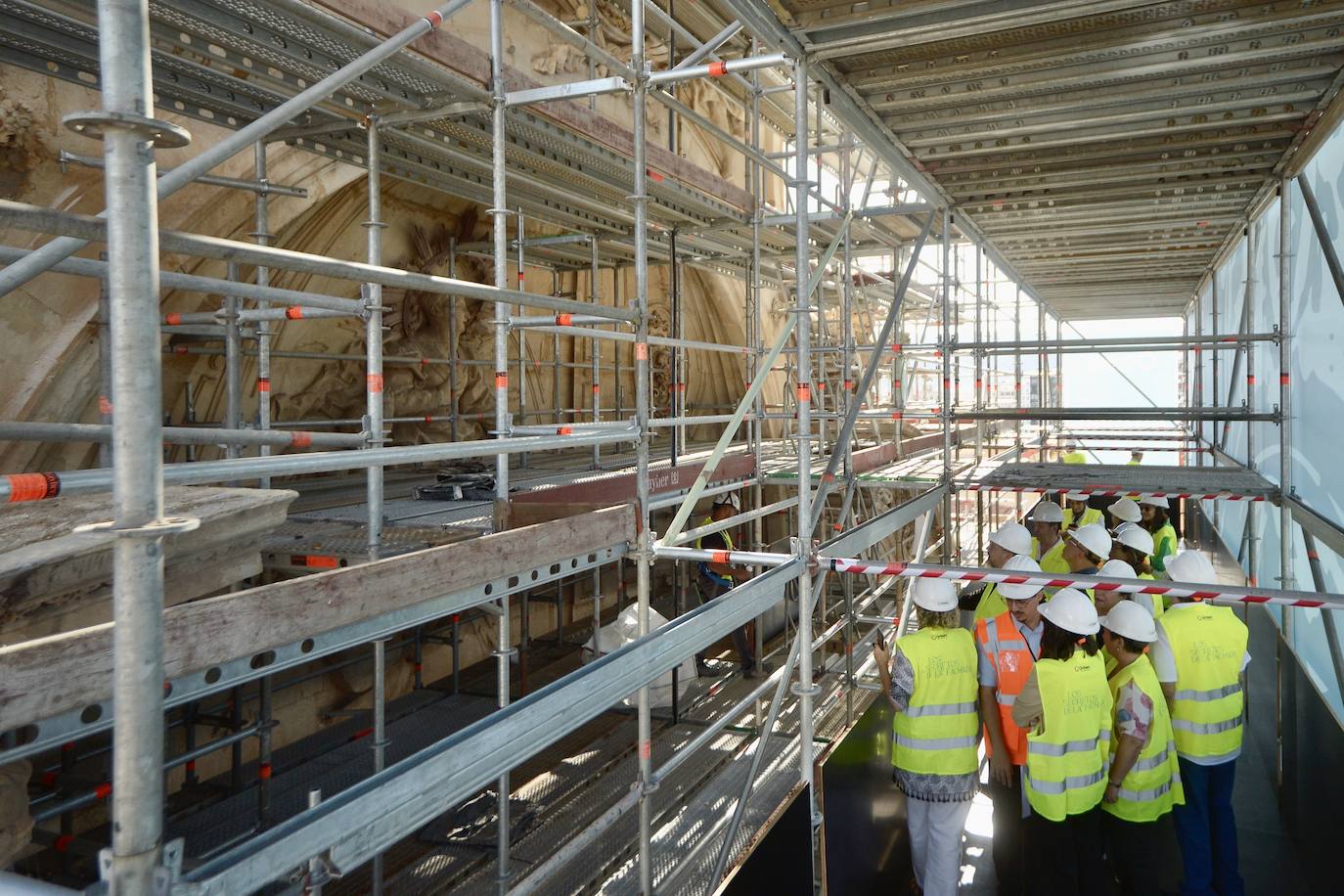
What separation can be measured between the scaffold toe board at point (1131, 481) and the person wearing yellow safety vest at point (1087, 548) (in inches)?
30.3

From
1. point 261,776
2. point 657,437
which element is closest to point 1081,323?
point 657,437

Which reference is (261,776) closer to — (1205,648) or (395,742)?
(395,742)

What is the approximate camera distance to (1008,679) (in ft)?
14.3

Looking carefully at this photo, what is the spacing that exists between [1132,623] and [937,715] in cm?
103

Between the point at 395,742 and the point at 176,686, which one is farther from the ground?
the point at 176,686

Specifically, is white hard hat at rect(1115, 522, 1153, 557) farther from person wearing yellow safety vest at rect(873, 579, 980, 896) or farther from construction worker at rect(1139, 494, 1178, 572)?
person wearing yellow safety vest at rect(873, 579, 980, 896)

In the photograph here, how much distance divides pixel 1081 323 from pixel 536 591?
1612 centimetres

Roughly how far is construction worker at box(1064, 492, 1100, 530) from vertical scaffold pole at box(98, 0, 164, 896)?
7560mm

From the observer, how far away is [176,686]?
7.77 ft

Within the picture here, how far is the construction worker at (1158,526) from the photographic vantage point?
286 inches

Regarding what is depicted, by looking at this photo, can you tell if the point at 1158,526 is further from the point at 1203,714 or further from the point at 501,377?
the point at 501,377

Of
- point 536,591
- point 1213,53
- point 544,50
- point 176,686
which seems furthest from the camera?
point 544,50

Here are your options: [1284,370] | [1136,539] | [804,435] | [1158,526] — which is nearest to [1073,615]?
[804,435]

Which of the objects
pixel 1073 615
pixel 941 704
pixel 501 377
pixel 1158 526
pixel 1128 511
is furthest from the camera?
pixel 1158 526
